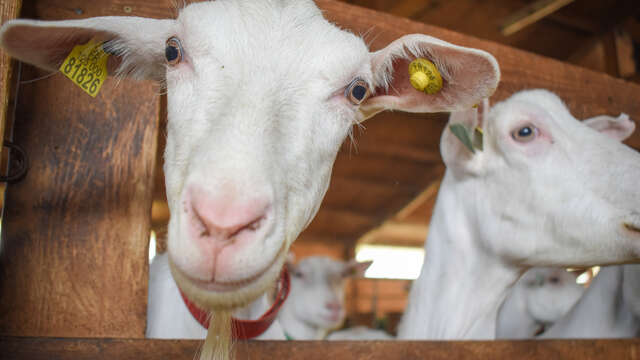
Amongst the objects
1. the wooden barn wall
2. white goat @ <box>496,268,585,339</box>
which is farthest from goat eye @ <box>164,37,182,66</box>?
white goat @ <box>496,268,585,339</box>

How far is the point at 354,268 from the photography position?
242 inches

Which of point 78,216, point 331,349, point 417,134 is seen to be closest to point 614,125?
point 331,349

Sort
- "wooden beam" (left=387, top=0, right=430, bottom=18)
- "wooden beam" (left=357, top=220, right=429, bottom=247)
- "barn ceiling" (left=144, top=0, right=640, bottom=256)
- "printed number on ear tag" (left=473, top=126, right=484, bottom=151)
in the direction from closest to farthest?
"printed number on ear tag" (left=473, top=126, right=484, bottom=151) → "wooden beam" (left=387, top=0, right=430, bottom=18) → "barn ceiling" (left=144, top=0, right=640, bottom=256) → "wooden beam" (left=357, top=220, right=429, bottom=247)

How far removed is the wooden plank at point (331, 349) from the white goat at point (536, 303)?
2162 mm

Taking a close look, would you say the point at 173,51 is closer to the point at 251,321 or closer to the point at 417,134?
the point at 251,321

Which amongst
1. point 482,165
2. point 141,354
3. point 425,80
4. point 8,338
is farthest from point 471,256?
point 8,338

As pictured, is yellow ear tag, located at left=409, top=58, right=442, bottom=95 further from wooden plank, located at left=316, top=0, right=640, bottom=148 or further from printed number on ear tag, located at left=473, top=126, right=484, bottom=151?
printed number on ear tag, located at left=473, top=126, right=484, bottom=151

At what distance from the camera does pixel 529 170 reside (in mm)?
2396

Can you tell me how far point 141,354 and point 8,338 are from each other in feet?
1.07

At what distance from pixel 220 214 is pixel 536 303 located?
393 centimetres

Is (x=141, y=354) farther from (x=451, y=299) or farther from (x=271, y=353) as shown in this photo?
(x=451, y=299)

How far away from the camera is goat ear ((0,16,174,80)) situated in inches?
52.1

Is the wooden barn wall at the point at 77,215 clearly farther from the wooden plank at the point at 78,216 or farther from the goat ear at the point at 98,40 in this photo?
the goat ear at the point at 98,40

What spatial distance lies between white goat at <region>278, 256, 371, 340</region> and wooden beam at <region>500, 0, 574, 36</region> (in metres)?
2.93
